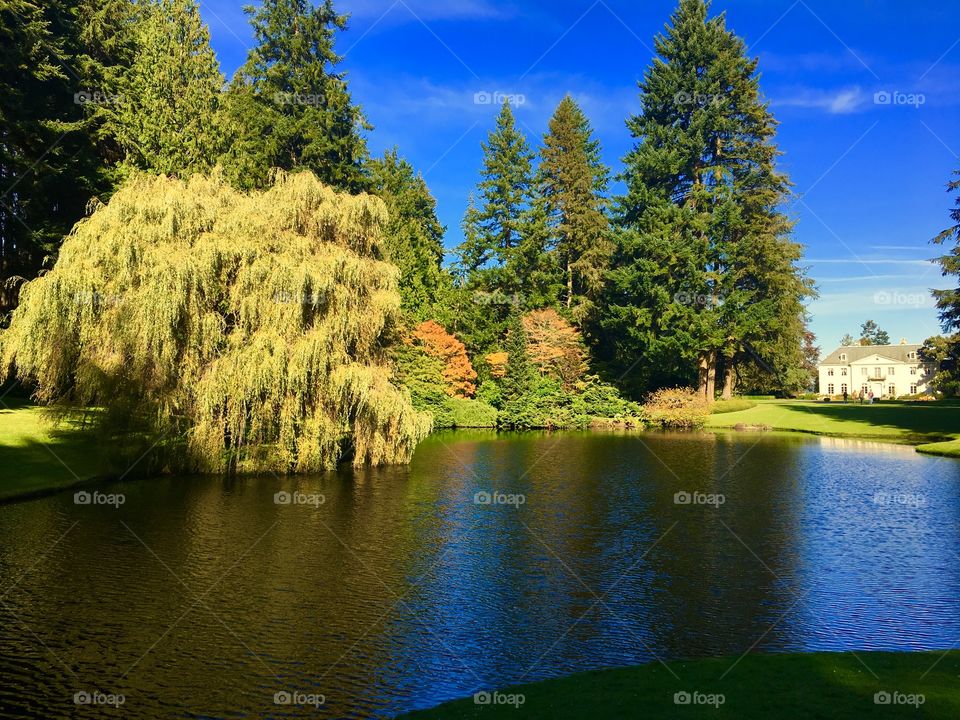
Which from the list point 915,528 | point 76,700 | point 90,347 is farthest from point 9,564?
point 915,528

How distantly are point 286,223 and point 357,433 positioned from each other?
918 centimetres

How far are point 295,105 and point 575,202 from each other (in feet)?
89.0

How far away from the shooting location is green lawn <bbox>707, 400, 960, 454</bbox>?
131 ft

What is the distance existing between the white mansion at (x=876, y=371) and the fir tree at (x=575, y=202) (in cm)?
5901

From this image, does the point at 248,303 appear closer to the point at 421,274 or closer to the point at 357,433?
the point at 357,433

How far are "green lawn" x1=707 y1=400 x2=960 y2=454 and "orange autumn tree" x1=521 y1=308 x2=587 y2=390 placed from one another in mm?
11260

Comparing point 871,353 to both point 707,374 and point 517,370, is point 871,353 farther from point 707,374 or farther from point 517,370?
point 517,370

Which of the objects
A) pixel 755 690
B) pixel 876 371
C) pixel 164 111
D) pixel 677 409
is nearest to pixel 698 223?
pixel 677 409

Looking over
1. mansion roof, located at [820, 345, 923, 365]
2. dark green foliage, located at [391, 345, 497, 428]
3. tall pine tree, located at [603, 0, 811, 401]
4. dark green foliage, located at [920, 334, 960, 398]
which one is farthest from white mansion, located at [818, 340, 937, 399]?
dark green foliage, located at [391, 345, 497, 428]

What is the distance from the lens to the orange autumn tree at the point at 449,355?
53906 mm

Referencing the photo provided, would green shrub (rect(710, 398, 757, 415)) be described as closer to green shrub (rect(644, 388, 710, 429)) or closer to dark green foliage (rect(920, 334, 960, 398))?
green shrub (rect(644, 388, 710, 429))

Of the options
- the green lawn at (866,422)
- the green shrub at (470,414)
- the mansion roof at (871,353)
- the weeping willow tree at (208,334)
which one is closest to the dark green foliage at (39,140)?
the weeping willow tree at (208,334)

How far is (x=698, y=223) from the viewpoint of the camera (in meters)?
53.0

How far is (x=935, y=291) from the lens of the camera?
5644 centimetres
